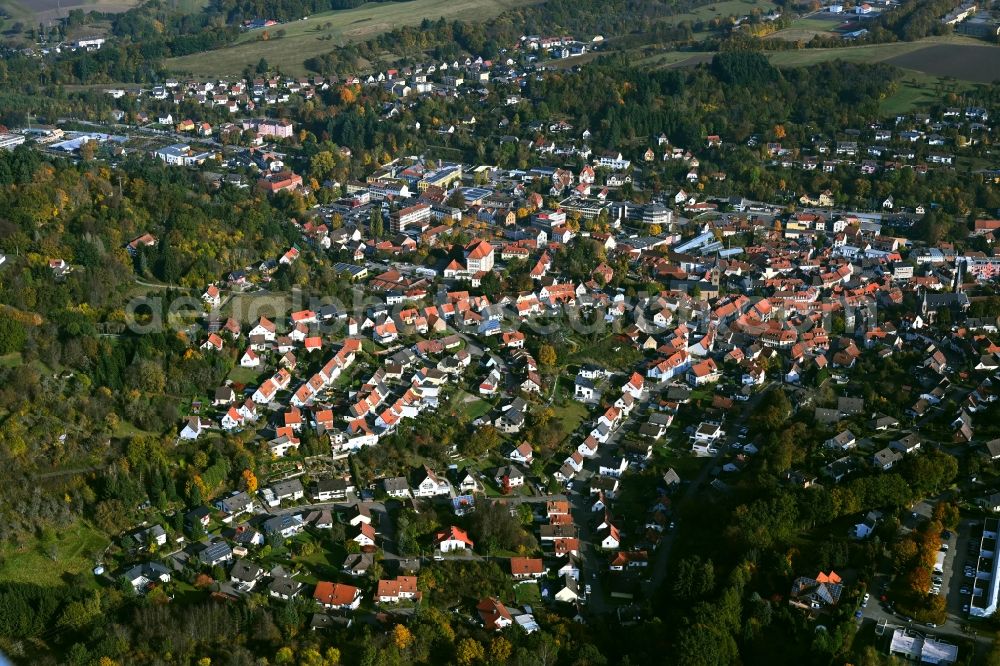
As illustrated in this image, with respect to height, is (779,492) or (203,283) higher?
(203,283)

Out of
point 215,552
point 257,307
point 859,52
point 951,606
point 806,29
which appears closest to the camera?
point 951,606

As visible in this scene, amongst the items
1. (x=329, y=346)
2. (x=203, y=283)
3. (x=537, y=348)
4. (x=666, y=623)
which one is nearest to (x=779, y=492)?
(x=666, y=623)

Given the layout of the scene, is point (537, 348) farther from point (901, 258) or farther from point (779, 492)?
point (901, 258)

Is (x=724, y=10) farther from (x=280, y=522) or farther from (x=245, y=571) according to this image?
(x=245, y=571)

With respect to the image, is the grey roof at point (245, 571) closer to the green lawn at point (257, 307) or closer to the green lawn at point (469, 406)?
the green lawn at point (469, 406)

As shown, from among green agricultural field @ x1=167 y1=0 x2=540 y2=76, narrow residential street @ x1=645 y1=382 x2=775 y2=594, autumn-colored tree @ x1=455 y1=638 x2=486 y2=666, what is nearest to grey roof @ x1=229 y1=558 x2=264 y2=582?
autumn-colored tree @ x1=455 y1=638 x2=486 y2=666

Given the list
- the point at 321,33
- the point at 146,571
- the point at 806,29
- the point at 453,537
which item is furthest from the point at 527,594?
the point at 321,33
